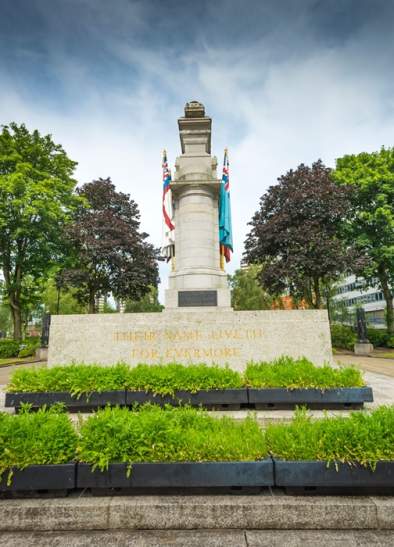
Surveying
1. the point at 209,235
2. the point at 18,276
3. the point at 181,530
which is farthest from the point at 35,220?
the point at 181,530

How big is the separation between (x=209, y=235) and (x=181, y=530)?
10.5 metres

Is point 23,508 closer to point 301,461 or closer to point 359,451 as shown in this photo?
point 301,461

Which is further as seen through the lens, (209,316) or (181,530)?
(209,316)

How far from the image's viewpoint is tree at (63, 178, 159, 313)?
29781 mm

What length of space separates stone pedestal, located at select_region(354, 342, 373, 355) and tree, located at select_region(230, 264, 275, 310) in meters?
20.0

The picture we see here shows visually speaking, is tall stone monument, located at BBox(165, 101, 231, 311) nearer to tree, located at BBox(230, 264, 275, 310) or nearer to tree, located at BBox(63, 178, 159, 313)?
tree, located at BBox(63, 178, 159, 313)

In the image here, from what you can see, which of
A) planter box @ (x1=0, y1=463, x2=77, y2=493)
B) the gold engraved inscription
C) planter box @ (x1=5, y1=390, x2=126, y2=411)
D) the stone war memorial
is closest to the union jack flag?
the stone war memorial

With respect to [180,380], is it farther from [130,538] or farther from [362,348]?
[362,348]

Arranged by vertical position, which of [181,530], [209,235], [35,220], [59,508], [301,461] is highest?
[35,220]

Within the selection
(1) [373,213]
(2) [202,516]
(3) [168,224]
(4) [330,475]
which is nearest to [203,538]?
(2) [202,516]

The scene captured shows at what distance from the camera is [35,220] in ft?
87.5

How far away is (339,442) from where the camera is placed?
3438mm

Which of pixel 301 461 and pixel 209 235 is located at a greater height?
pixel 209 235

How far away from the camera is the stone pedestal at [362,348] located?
2522cm
